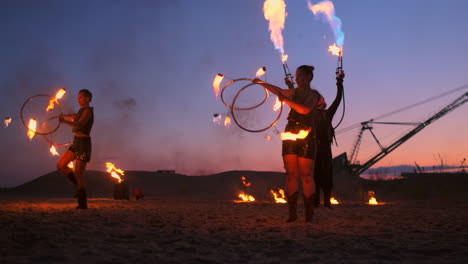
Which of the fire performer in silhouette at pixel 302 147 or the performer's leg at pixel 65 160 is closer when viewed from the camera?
the fire performer in silhouette at pixel 302 147

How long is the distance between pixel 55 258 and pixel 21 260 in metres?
0.26

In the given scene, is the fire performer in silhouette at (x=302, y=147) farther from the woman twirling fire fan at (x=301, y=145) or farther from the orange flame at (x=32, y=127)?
the orange flame at (x=32, y=127)

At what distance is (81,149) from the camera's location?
26.1ft

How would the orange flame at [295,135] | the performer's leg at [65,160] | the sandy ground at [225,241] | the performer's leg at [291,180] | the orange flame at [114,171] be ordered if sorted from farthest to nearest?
the orange flame at [114,171] < the performer's leg at [65,160] < the performer's leg at [291,180] < the orange flame at [295,135] < the sandy ground at [225,241]

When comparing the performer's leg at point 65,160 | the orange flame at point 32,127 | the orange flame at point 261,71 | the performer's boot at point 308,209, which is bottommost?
the performer's boot at point 308,209

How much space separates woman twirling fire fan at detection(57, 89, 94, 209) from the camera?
790 centimetres

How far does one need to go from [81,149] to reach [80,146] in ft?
0.22

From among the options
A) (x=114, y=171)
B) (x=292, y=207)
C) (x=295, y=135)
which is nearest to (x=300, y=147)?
(x=295, y=135)

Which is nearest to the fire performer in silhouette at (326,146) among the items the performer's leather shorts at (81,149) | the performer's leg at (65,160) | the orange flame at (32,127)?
the performer's leather shorts at (81,149)

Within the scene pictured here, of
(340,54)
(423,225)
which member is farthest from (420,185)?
(423,225)

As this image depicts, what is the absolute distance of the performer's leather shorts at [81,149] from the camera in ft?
26.1

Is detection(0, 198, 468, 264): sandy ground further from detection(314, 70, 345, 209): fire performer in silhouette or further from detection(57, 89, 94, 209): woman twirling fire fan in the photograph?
detection(314, 70, 345, 209): fire performer in silhouette

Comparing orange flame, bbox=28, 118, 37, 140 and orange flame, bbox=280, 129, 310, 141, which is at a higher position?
orange flame, bbox=28, 118, 37, 140

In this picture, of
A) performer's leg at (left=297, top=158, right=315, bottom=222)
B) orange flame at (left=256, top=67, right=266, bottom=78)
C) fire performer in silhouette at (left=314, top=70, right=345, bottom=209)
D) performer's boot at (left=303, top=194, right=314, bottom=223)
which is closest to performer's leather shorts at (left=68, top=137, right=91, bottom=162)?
orange flame at (left=256, top=67, right=266, bottom=78)
